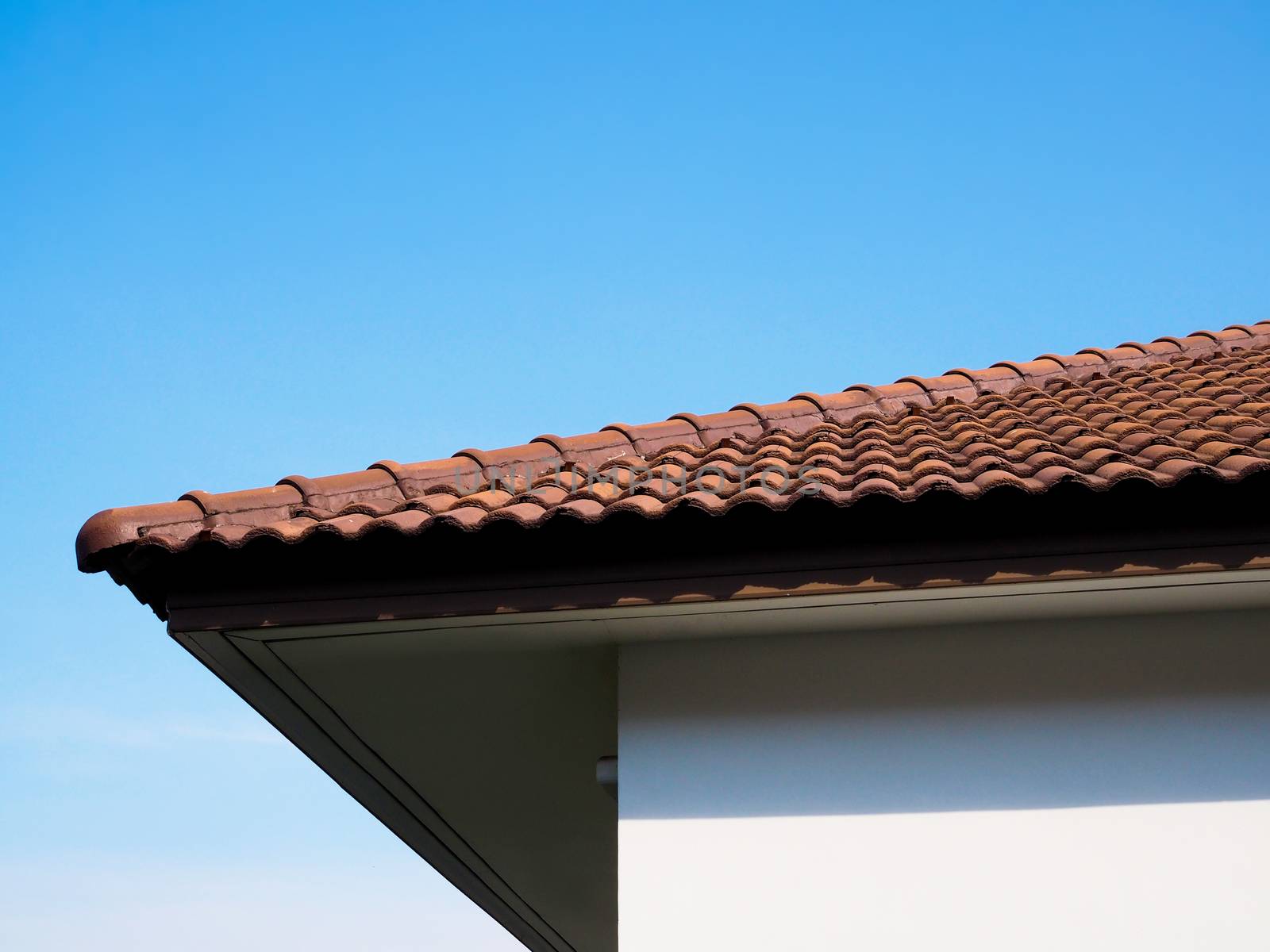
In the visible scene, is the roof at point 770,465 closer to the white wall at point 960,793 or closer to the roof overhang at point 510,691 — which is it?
the roof overhang at point 510,691

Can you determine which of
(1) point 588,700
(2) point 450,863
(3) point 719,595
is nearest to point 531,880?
(2) point 450,863

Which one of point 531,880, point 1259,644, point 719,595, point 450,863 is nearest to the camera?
point 719,595

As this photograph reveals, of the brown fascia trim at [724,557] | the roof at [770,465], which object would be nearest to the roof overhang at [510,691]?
the brown fascia trim at [724,557]

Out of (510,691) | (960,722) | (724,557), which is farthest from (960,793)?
(510,691)

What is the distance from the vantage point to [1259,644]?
156 inches

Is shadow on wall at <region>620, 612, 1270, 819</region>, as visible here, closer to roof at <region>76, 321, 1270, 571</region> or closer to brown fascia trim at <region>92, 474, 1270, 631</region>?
brown fascia trim at <region>92, 474, 1270, 631</region>

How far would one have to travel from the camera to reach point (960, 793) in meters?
3.90

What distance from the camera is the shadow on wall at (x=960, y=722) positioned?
3.88 m

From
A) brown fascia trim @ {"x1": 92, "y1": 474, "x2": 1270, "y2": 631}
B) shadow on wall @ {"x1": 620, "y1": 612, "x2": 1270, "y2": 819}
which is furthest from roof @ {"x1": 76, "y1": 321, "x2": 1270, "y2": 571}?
shadow on wall @ {"x1": 620, "y1": 612, "x2": 1270, "y2": 819}

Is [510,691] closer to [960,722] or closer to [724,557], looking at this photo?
[724,557]

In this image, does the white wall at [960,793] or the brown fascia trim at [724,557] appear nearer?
the brown fascia trim at [724,557]

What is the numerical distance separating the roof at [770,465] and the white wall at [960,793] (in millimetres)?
631

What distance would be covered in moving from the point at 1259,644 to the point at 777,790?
161 centimetres

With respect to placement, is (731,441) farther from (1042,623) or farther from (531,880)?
(531,880)
